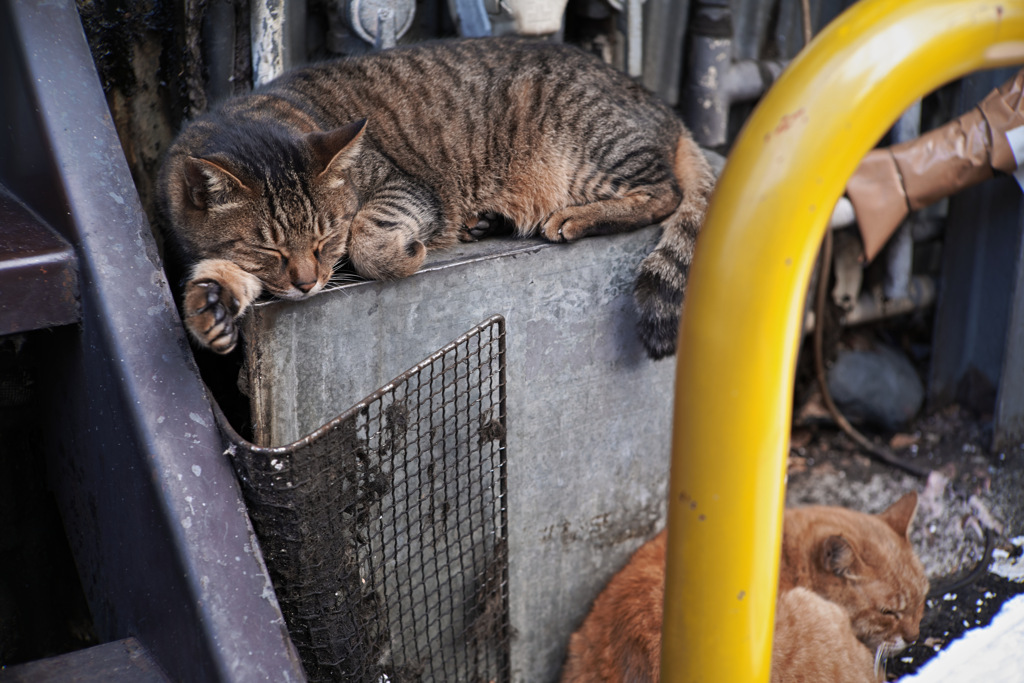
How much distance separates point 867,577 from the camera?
8.38ft

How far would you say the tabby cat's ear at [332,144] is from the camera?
2.01 metres

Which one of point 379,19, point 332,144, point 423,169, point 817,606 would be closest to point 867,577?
point 817,606

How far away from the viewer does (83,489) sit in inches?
66.2

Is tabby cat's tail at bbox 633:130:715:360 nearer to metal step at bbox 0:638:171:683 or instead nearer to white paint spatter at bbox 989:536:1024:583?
metal step at bbox 0:638:171:683

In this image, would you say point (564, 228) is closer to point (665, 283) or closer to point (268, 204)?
point (665, 283)

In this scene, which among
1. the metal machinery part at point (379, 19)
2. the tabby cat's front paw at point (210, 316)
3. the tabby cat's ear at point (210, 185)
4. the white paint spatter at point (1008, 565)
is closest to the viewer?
the tabby cat's front paw at point (210, 316)

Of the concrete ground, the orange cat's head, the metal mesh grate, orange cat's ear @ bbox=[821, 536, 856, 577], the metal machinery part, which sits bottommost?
the concrete ground

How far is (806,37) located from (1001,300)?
150cm

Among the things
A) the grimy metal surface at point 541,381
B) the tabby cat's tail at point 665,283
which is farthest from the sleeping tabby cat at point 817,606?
the tabby cat's tail at point 665,283

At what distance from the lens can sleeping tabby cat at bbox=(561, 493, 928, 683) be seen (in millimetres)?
2223

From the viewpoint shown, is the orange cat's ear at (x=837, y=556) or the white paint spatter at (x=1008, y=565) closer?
the orange cat's ear at (x=837, y=556)

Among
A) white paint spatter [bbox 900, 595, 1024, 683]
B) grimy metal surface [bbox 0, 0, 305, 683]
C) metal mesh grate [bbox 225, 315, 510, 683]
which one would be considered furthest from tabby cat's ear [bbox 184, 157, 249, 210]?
white paint spatter [bbox 900, 595, 1024, 683]

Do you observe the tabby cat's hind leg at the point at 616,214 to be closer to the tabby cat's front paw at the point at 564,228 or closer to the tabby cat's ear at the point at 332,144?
the tabby cat's front paw at the point at 564,228

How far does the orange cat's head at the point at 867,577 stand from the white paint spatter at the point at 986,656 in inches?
5.9
